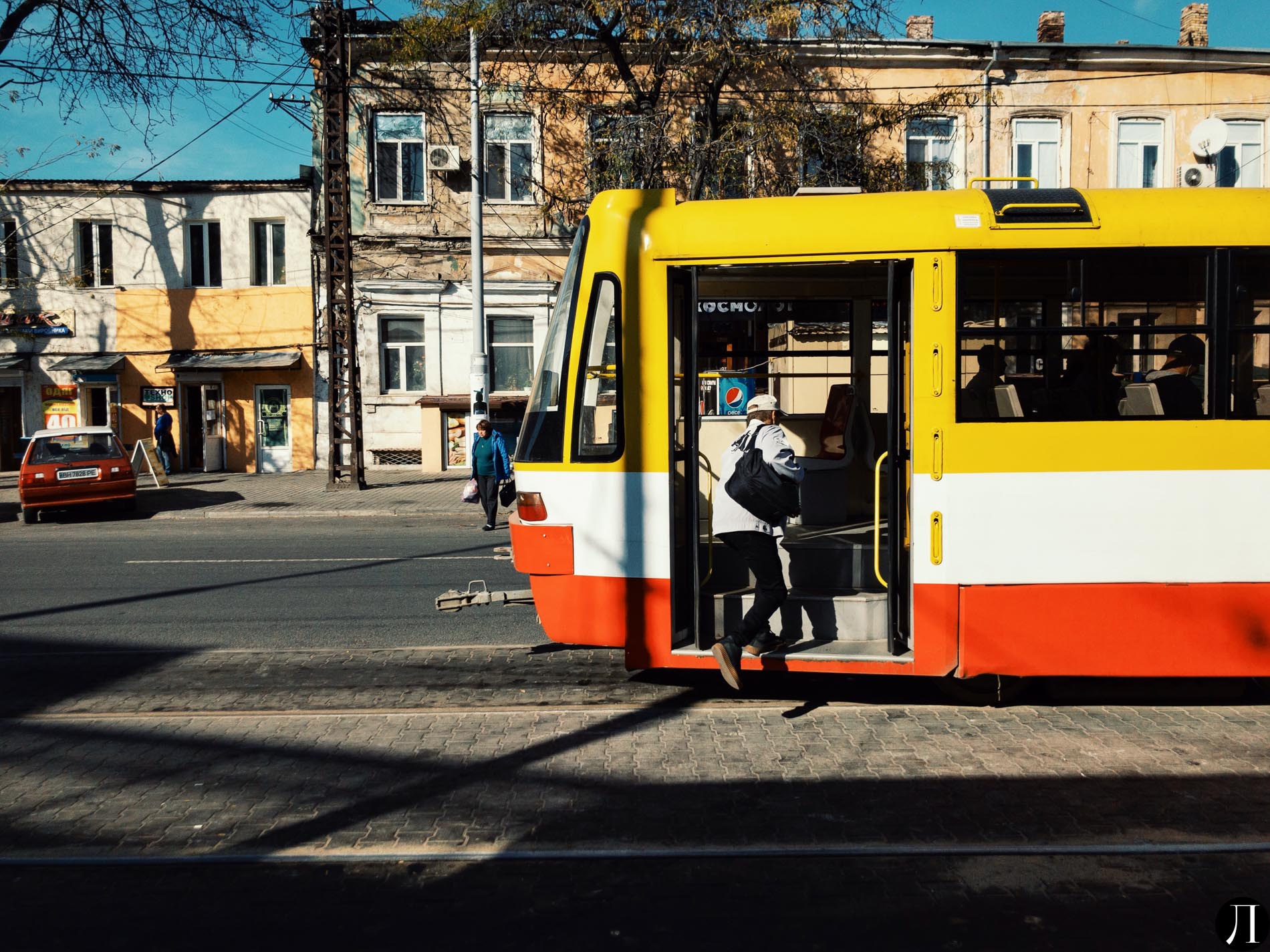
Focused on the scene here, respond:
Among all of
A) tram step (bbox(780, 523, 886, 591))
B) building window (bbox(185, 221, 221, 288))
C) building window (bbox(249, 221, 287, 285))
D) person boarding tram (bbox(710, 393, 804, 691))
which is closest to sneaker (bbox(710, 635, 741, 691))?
person boarding tram (bbox(710, 393, 804, 691))

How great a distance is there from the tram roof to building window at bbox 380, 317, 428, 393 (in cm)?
2032

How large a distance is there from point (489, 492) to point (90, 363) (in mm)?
16423

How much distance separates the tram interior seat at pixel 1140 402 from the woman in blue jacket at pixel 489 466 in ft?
35.5

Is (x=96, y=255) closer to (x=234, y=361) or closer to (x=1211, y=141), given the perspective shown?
(x=234, y=361)

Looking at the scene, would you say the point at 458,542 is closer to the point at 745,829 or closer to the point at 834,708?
the point at 834,708

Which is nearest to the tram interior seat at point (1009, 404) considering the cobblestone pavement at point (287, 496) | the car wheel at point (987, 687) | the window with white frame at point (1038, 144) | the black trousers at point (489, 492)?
the car wheel at point (987, 687)

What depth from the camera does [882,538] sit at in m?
6.48

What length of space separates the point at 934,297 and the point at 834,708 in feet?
8.06

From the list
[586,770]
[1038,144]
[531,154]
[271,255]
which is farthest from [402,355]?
[586,770]

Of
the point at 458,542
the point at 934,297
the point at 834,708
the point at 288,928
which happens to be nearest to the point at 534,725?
the point at 834,708

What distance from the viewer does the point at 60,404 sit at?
27.0 metres

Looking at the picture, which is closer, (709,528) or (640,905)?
(640,905)

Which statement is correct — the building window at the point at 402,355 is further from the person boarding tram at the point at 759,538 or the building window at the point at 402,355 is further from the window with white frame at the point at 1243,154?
the person boarding tram at the point at 759,538

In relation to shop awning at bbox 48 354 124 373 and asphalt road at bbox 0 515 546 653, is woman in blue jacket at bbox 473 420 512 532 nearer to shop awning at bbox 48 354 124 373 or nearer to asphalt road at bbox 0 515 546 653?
asphalt road at bbox 0 515 546 653
